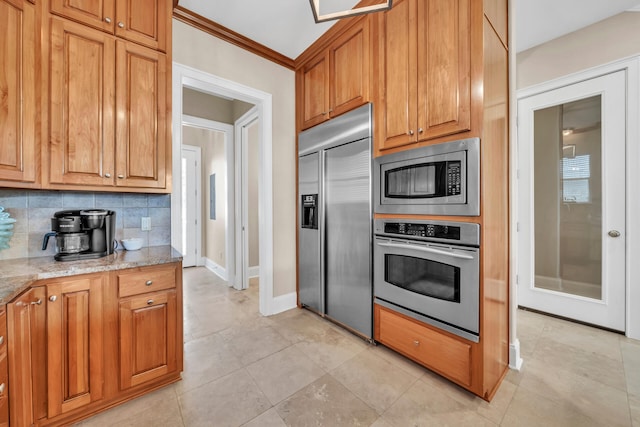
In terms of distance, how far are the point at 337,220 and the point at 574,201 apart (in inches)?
96.2

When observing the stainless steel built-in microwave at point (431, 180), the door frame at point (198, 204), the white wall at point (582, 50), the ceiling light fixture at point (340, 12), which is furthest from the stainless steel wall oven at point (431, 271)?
the door frame at point (198, 204)

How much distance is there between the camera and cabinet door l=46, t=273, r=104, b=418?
1321 mm

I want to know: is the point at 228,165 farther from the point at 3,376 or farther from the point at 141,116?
the point at 3,376

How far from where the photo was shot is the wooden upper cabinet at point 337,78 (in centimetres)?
227

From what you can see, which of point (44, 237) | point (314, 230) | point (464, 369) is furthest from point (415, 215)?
point (44, 237)

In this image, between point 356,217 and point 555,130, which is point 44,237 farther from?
point 555,130

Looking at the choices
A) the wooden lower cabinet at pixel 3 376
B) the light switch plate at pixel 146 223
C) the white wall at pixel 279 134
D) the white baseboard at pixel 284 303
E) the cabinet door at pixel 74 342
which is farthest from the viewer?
the white baseboard at pixel 284 303

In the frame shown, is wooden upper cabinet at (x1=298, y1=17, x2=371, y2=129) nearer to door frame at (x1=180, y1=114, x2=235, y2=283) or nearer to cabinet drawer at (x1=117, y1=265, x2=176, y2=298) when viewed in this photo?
door frame at (x1=180, y1=114, x2=235, y2=283)

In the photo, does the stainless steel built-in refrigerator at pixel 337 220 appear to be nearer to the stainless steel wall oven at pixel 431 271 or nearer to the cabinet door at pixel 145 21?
the stainless steel wall oven at pixel 431 271

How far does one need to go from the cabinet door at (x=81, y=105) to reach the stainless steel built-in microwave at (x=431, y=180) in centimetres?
191

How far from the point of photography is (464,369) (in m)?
1.60

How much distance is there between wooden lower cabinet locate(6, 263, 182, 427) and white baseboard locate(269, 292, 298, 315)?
1.23 metres

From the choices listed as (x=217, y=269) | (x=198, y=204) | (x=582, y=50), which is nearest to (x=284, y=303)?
(x=217, y=269)

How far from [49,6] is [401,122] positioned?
2273 millimetres
